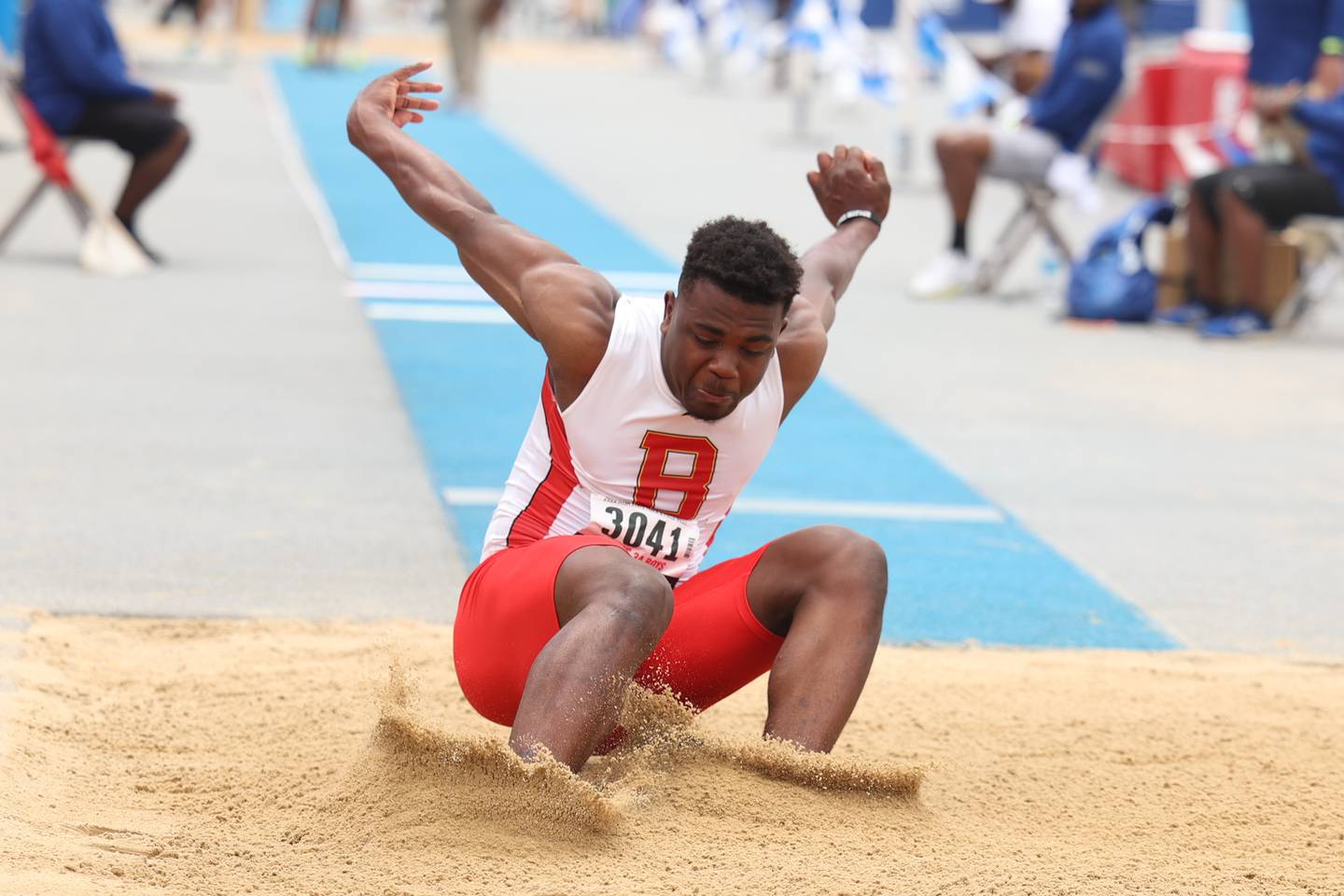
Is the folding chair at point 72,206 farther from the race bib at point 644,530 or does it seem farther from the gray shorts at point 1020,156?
the race bib at point 644,530

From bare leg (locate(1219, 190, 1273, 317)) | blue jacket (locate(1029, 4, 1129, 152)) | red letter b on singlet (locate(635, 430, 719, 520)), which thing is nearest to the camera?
red letter b on singlet (locate(635, 430, 719, 520))

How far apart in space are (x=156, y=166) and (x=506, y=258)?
736 cm

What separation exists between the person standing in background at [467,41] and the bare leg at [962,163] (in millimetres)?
10500

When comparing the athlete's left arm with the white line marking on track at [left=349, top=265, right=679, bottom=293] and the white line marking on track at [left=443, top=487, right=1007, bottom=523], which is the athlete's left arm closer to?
the white line marking on track at [left=443, top=487, right=1007, bottom=523]

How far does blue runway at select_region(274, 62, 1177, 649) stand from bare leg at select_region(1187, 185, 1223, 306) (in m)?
2.82

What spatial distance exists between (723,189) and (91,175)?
5126mm

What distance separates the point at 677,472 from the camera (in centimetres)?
373

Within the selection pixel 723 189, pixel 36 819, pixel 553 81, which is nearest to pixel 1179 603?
pixel 36 819

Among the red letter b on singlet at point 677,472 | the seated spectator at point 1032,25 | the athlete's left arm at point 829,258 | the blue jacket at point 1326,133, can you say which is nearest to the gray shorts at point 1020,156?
the blue jacket at point 1326,133

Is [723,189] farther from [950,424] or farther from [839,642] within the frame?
[839,642]

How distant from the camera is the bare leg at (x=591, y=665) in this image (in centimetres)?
330

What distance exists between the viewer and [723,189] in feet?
50.9

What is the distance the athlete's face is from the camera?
3471 millimetres

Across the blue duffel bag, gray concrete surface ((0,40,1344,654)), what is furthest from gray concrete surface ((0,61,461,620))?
the blue duffel bag
